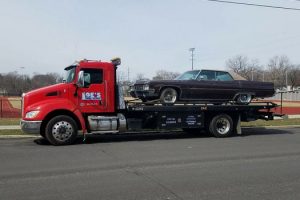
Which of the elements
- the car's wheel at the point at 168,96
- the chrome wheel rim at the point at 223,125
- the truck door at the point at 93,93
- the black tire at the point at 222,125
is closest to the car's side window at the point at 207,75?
the car's wheel at the point at 168,96

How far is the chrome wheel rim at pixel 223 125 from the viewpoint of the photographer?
1638cm

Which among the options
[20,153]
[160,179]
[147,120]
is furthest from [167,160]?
[147,120]

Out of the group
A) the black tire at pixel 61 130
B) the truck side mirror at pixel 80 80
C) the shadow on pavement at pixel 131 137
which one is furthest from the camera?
the shadow on pavement at pixel 131 137

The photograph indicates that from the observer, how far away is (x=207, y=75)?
16.5m

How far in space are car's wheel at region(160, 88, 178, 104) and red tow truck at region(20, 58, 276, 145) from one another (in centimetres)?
29

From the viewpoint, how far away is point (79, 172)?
861 cm

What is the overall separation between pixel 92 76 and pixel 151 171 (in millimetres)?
6227

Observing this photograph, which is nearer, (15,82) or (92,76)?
(92,76)

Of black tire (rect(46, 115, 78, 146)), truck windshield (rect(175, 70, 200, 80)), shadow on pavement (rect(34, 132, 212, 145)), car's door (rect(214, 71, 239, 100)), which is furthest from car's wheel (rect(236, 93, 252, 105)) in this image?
black tire (rect(46, 115, 78, 146))

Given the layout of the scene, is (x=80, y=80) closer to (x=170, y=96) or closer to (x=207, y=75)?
(x=170, y=96)

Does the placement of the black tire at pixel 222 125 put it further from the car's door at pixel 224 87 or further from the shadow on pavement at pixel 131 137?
the car's door at pixel 224 87

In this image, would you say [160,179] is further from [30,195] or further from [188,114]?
[188,114]

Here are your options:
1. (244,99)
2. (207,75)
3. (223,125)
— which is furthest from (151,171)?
(244,99)

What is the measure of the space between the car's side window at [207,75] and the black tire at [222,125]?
1510 mm
